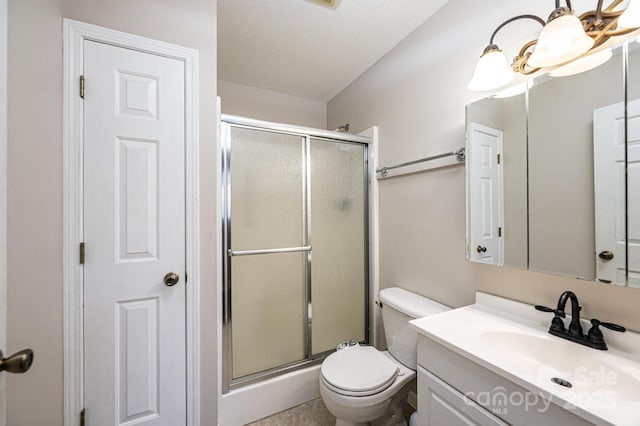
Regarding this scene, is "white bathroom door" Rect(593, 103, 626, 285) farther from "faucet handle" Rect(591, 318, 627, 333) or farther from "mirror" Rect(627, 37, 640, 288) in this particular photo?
"faucet handle" Rect(591, 318, 627, 333)

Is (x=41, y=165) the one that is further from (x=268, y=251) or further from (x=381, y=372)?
(x=381, y=372)

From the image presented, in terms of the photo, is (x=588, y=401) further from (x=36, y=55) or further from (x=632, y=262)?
(x=36, y=55)

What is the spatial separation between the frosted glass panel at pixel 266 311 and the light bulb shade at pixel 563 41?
161cm

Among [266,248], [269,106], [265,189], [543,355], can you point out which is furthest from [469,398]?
[269,106]

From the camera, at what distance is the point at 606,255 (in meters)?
0.88

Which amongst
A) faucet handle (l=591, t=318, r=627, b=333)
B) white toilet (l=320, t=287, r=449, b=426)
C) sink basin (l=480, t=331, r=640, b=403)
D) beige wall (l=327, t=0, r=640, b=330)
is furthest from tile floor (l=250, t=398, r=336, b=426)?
faucet handle (l=591, t=318, r=627, b=333)

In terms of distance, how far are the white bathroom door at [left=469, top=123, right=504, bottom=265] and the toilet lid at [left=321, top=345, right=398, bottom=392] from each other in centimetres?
75

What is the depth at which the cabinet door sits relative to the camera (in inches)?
33.0

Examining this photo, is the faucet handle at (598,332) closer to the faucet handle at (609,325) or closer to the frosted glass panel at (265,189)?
the faucet handle at (609,325)

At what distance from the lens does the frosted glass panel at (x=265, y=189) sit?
1637mm

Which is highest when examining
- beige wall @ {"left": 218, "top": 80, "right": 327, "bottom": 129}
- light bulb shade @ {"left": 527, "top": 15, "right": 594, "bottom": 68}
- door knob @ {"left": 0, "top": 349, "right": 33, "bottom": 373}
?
beige wall @ {"left": 218, "top": 80, "right": 327, "bottom": 129}

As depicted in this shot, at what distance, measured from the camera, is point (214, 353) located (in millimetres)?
1317

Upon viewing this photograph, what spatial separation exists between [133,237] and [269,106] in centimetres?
177

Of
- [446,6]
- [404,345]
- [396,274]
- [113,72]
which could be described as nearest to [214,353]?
[404,345]
